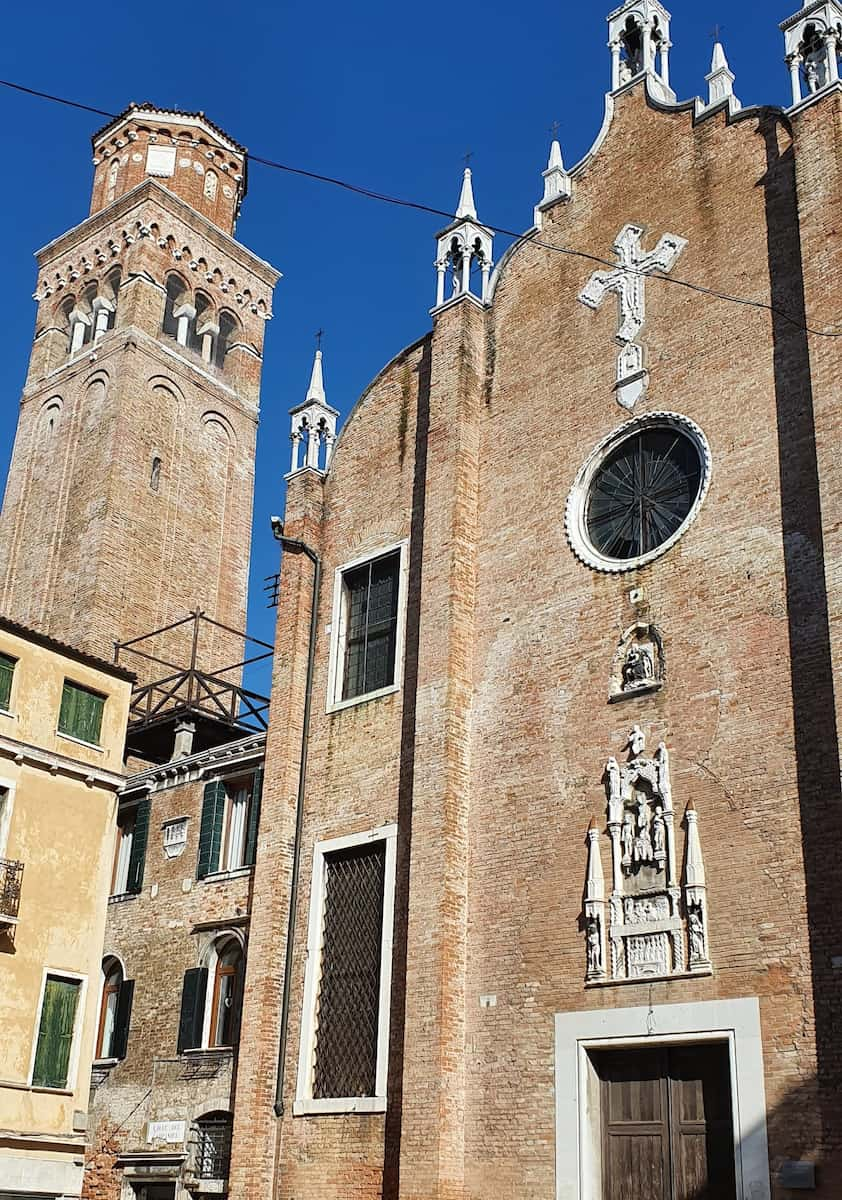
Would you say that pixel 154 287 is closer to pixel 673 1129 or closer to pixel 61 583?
pixel 61 583

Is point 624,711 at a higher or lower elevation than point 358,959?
higher

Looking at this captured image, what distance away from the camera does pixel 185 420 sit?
123 feet

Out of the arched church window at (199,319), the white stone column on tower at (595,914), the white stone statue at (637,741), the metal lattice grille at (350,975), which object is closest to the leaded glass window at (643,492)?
the white stone statue at (637,741)

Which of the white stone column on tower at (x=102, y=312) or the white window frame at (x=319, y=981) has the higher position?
the white stone column on tower at (x=102, y=312)

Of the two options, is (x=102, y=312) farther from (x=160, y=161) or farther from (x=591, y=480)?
(x=591, y=480)

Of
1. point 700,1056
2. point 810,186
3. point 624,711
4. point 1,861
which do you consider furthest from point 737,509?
point 1,861

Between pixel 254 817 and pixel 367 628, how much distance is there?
3.54 metres

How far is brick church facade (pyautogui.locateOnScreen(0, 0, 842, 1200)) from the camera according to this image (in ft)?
49.8

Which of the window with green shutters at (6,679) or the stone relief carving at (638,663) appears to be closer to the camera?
the stone relief carving at (638,663)

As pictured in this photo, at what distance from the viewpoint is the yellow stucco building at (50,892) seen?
66.7 feet

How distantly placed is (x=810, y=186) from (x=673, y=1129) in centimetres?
1117

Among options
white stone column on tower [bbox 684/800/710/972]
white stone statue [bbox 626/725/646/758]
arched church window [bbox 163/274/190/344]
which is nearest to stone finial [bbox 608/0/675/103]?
white stone statue [bbox 626/725/646/758]

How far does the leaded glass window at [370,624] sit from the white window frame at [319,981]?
2252mm

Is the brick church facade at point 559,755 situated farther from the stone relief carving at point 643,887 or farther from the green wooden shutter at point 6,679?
the green wooden shutter at point 6,679
